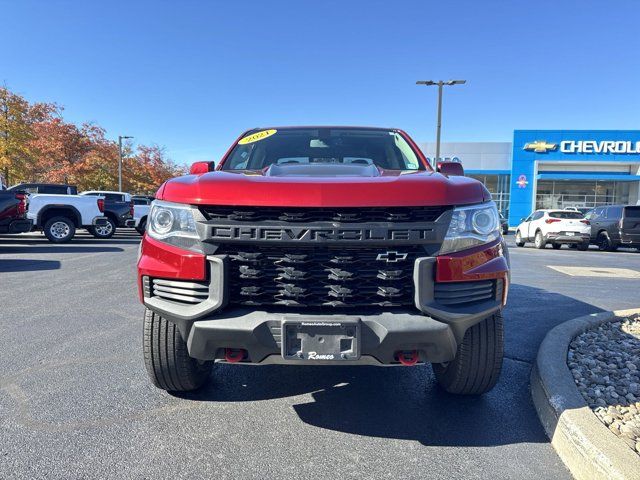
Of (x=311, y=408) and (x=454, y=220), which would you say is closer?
(x=454, y=220)

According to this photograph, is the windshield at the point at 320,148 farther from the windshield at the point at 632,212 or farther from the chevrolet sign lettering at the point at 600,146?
the chevrolet sign lettering at the point at 600,146

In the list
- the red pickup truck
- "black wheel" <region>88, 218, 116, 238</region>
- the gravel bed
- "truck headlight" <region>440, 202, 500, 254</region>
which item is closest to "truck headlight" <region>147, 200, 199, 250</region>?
the red pickup truck

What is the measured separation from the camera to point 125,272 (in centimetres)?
793

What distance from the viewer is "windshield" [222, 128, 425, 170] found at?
376 cm

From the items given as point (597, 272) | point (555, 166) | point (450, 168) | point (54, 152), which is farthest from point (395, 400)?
point (555, 166)

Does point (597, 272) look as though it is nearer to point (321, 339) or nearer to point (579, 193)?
point (321, 339)

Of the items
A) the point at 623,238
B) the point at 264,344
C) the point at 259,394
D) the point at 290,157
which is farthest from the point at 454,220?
the point at 623,238

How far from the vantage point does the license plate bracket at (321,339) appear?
2.10 m

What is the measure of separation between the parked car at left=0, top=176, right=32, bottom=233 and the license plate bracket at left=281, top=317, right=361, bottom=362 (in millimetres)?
11162

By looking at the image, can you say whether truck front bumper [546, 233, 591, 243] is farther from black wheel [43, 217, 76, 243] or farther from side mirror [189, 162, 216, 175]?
black wheel [43, 217, 76, 243]

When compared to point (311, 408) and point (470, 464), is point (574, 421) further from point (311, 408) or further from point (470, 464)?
point (311, 408)

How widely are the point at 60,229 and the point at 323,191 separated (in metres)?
13.7

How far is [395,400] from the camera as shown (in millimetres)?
2863

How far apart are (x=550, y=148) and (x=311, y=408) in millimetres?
35061
